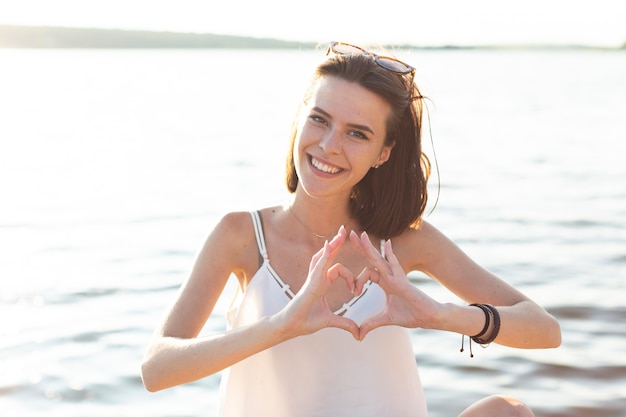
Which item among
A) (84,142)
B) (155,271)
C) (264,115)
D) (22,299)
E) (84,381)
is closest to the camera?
(84,381)

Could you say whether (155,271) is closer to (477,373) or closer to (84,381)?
(84,381)

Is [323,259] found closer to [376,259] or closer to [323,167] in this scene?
[376,259]

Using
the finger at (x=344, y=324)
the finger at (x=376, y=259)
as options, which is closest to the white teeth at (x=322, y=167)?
the finger at (x=376, y=259)

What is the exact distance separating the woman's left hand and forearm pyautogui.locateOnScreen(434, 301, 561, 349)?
0.24ft

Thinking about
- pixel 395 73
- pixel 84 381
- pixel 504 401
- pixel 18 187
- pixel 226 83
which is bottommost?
pixel 226 83

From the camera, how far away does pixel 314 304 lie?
9.60 feet

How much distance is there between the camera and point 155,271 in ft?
24.8

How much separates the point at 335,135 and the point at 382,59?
34 centimetres

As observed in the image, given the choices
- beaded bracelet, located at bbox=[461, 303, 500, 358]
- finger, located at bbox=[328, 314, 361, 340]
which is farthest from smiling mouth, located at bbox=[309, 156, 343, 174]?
beaded bracelet, located at bbox=[461, 303, 500, 358]

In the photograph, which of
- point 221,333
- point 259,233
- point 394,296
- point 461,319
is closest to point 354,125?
point 259,233

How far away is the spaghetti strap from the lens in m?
3.36

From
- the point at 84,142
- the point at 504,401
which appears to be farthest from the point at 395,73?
the point at 84,142

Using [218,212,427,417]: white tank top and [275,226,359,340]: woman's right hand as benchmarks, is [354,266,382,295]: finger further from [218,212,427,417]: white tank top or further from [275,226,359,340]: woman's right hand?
[218,212,427,417]: white tank top

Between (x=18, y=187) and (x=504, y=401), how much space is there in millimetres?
10043
